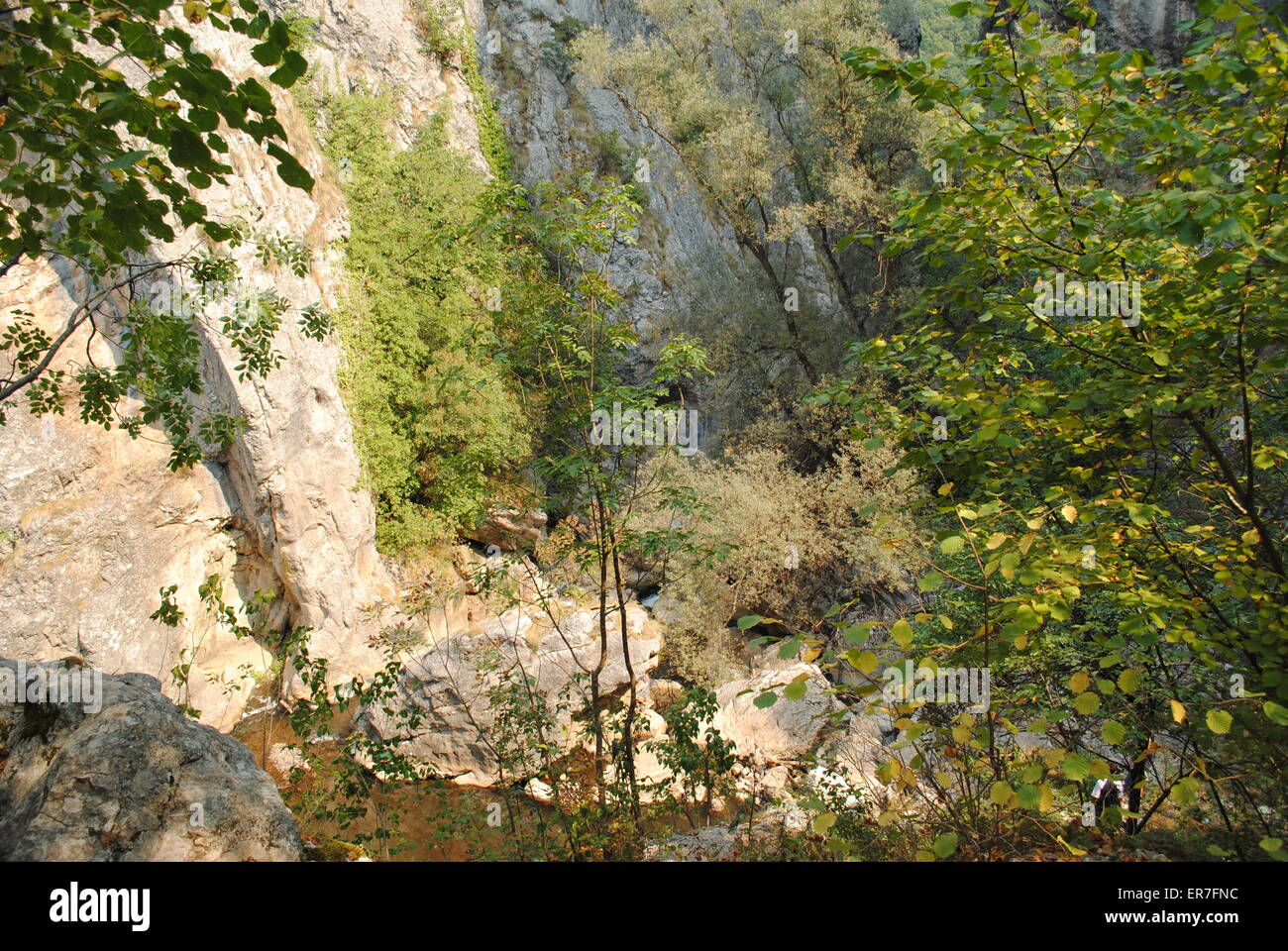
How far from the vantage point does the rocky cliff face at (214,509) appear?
9781 mm

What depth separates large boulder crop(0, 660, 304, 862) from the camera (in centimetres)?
237

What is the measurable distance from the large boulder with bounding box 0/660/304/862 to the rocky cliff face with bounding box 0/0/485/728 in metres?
6.62

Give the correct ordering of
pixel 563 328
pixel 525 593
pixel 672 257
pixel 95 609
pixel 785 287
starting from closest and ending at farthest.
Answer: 1. pixel 563 328
2. pixel 95 609
3. pixel 525 593
4. pixel 785 287
5. pixel 672 257

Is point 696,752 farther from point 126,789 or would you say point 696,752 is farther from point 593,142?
point 593,142

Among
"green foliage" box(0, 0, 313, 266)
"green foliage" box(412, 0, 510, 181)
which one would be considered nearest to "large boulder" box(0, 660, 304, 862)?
"green foliage" box(0, 0, 313, 266)

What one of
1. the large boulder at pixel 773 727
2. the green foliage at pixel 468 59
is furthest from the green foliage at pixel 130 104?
the green foliage at pixel 468 59

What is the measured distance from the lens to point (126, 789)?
2.54 metres

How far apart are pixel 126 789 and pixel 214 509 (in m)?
10.5

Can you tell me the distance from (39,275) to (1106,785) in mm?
14337

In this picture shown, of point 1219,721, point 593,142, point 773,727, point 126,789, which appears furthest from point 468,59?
point 1219,721
